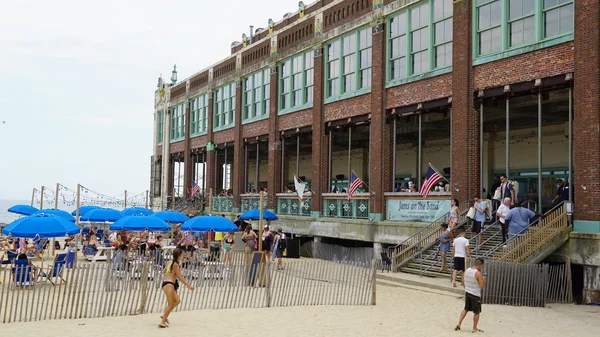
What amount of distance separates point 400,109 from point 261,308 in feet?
42.3

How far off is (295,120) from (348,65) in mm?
5330

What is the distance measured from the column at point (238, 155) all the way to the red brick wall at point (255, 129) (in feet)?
1.57

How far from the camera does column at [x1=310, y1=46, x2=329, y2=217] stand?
31078 mm

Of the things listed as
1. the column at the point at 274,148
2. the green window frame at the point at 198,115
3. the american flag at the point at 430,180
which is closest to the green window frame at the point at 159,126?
the green window frame at the point at 198,115

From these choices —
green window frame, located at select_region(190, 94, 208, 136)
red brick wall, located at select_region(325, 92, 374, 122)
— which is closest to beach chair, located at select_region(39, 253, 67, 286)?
red brick wall, located at select_region(325, 92, 374, 122)

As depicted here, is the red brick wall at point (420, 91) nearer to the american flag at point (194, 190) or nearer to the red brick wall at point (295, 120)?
the red brick wall at point (295, 120)

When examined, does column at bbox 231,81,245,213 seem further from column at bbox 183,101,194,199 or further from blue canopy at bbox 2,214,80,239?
blue canopy at bbox 2,214,80,239

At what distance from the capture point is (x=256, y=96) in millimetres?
37938

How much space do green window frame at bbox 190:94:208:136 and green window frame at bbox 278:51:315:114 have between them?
11210 millimetres

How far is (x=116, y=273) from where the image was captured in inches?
587

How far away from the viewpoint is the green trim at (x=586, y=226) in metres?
18.1

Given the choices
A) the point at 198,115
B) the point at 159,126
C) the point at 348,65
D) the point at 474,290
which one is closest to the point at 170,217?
the point at 348,65

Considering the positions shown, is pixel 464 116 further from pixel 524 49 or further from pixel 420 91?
pixel 524 49

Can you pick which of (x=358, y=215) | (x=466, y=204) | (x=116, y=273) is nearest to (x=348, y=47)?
(x=358, y=215)
